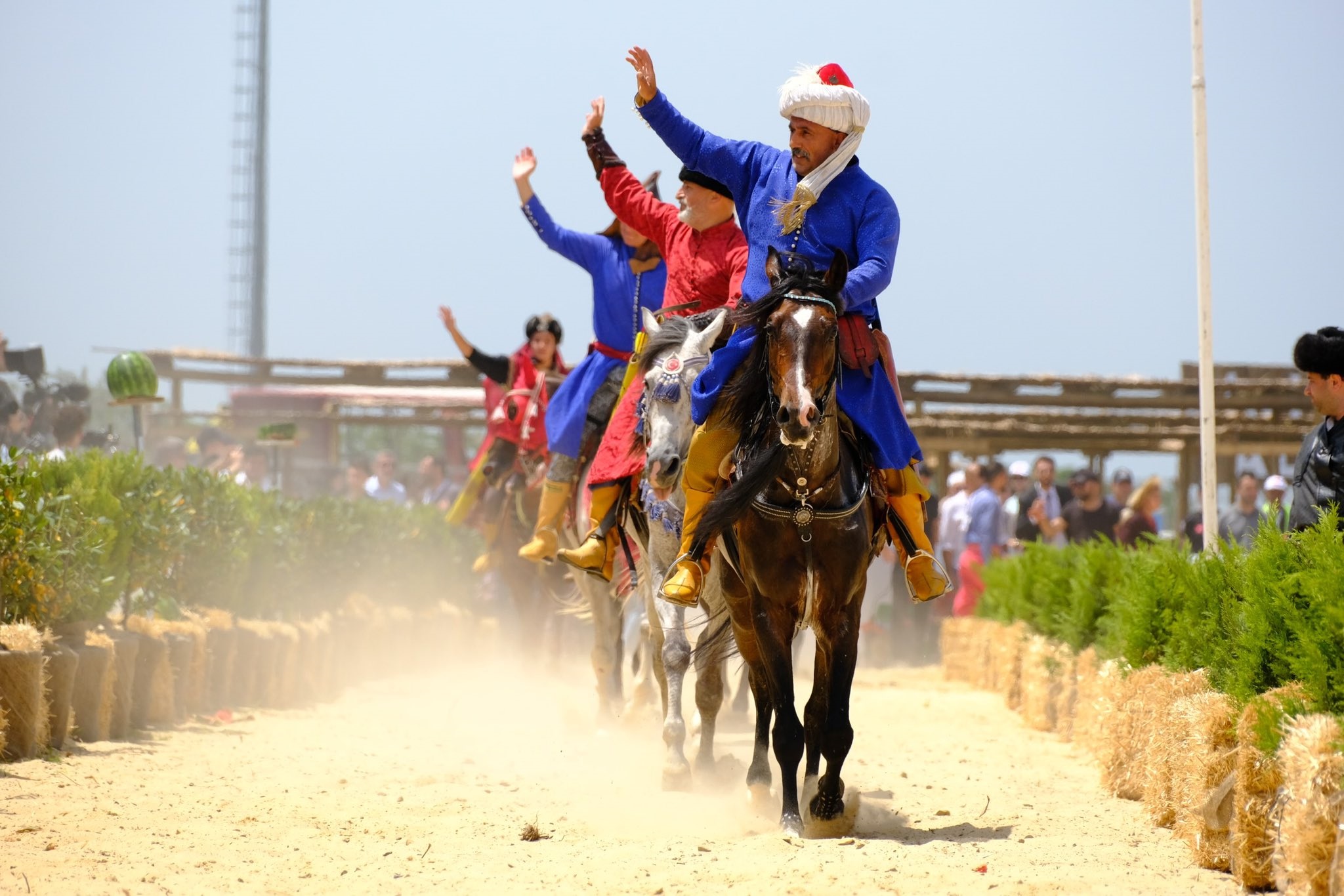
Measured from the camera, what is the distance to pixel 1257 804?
4363 mm

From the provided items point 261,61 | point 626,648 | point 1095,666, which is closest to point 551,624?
point 626,648

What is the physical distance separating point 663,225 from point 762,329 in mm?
2326

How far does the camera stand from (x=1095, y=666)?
8.13m

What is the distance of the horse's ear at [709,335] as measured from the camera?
649 centimetres

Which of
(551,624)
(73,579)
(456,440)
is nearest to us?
(73,579)

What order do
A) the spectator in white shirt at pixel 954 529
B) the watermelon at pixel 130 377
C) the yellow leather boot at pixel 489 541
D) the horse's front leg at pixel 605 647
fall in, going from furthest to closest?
the spectator in white shirt at pixel 954 529 → the yellow leather boot at pixel 489 541 → the watermelon at pixel 130 377 → the horse's front leg at pixel 605 647

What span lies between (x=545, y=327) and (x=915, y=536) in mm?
6258

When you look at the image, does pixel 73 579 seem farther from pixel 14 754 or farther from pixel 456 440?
pixel 456 440

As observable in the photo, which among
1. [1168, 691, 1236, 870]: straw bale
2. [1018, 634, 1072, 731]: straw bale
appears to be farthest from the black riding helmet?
[1168, 691, 1236, 870]: straw bale

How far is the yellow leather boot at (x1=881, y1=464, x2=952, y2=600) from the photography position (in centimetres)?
561

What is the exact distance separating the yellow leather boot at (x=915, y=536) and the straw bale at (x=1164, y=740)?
98 centimetres

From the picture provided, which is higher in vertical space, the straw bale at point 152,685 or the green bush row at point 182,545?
the green bush row at point 182,545

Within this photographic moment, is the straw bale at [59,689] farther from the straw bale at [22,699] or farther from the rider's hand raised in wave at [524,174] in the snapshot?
the rider's hand raised in wave at [524,174]

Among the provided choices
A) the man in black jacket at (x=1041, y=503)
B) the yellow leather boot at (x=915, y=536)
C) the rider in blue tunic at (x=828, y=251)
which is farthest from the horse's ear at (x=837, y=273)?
the man in black jacket at (x=1041, y=503)
